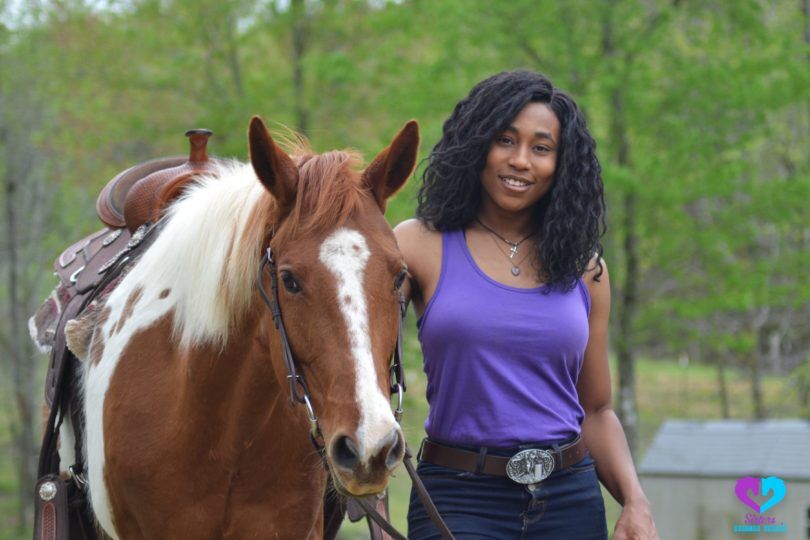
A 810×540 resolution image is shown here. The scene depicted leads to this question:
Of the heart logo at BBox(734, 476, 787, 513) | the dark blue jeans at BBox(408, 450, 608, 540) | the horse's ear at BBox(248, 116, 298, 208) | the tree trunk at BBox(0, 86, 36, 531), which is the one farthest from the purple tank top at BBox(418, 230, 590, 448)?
the tree trunk at BBox(0, 86, 36, 531)

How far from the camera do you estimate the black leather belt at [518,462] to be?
283cm

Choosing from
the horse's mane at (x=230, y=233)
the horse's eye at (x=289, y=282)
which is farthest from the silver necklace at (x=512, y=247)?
the horse's eye at (x=289, y=282)

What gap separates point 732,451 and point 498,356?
7.40 metres

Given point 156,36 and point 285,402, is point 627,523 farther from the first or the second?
point 156,36

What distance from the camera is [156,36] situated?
12.7 metres

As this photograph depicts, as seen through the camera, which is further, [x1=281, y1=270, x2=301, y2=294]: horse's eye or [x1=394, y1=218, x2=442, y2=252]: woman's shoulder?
[x1=394, y1=218, x2=442, y2=252]: woman's shoulder

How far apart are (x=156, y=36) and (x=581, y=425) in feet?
35.3

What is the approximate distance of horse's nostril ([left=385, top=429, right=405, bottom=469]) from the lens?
2295mm

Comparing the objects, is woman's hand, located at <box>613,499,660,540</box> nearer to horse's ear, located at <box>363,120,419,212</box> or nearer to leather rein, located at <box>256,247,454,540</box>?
leather rein, located at <box>256,247,454,540</box>

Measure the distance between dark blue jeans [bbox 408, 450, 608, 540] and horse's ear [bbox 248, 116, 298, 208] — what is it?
0.91 metres

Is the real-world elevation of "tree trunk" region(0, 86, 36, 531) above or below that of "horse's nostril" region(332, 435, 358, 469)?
below

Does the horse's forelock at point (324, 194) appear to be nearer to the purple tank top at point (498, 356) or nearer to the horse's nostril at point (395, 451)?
the purple tank top at point (498, 356)

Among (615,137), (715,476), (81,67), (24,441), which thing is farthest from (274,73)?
(715,476)

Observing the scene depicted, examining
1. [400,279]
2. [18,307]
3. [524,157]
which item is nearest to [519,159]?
[524,157]
